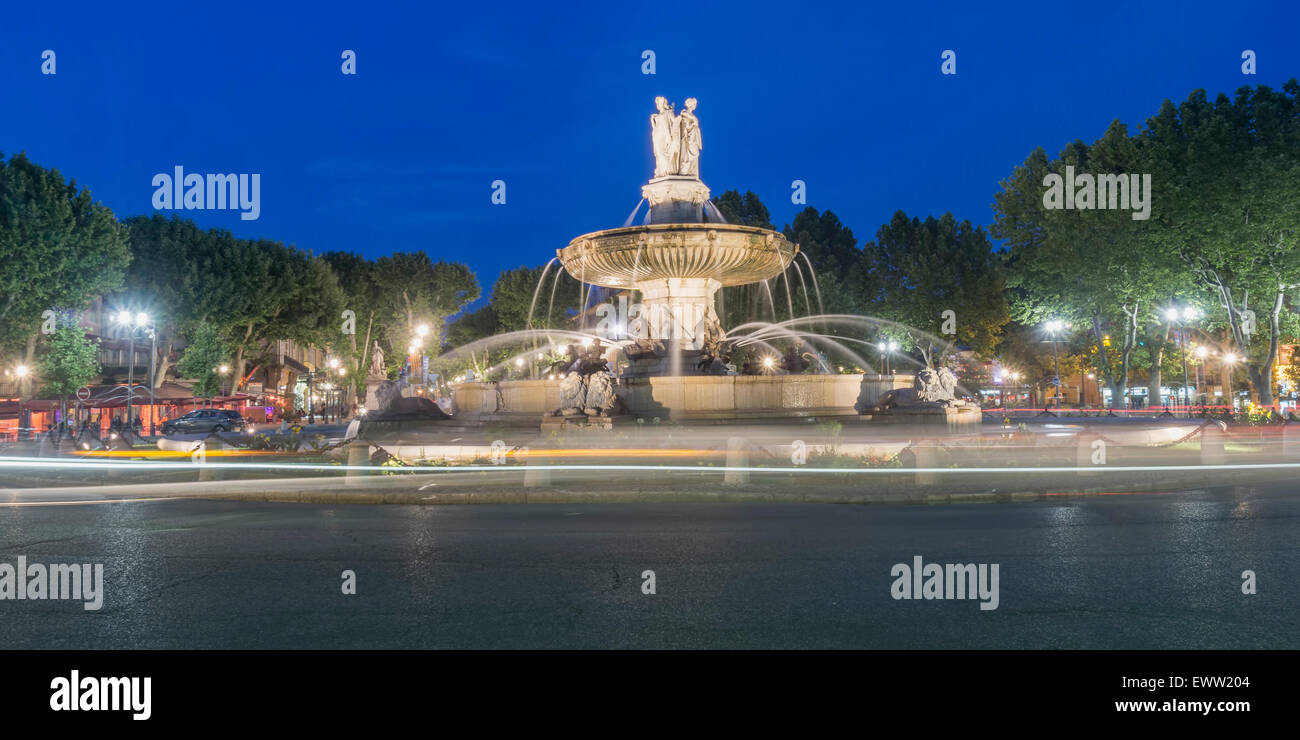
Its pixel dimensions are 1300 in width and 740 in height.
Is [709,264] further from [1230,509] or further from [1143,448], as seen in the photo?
[1230,509]

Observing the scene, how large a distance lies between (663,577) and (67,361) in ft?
144

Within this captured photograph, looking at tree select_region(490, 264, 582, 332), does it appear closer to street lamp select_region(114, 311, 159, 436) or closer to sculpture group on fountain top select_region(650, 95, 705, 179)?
street lamp select_region(114, 311, 159, 436)

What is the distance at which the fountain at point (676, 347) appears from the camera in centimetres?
2011

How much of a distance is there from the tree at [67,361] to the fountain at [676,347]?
88.5ft

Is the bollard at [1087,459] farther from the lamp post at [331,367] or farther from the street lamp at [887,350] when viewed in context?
the lamp post at [331,367]

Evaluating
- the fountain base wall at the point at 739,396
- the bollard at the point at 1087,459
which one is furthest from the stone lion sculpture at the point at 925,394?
the bollard at the point at 1087,459

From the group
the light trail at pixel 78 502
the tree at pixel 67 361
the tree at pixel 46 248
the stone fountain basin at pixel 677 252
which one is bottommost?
the light trail at pixel 78 502

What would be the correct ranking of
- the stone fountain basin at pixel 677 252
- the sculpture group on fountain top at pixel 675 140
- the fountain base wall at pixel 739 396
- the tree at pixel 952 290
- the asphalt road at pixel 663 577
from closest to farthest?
the asphalt road at pixel 663 577, the fountain base wall at pixel 739 396, the stone fountain basin at pixel 677 252, the sculpture group on fountain top at pixel 675 140, the tree at pixel 952 290

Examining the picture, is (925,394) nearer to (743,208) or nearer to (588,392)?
(588,392)

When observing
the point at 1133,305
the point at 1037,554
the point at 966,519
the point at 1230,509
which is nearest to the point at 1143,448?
the point at 1230,509

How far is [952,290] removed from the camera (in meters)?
55.2

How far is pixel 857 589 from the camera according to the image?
21.2 ft

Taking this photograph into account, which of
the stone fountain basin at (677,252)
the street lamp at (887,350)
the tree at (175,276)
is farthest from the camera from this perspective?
the street lamp at (887,350)
